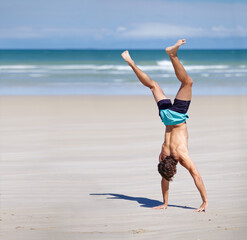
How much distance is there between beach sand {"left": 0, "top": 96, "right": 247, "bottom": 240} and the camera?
17.7 ft

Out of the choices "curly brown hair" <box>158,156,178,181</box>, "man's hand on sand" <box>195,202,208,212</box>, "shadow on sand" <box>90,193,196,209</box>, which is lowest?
"man's hand on sand" <box>195,202,208,212</box>

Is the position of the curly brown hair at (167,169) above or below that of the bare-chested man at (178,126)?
below

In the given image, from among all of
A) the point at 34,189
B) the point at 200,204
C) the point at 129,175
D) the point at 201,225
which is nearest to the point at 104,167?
the point at 129,175

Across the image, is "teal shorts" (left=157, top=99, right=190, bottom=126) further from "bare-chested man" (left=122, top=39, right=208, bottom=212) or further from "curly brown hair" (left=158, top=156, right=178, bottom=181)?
"curly brown hair" (left=158, top=156, right=178, bottom=181)

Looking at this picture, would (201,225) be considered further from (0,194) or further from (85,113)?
(85,113)

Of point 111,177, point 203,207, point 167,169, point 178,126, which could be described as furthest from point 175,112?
point 111,177

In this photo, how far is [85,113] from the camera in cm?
1444

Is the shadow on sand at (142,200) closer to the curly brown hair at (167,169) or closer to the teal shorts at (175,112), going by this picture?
the curly brown hair at (167,169)

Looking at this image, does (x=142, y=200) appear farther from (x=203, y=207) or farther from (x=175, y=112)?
(x=175, y=112)

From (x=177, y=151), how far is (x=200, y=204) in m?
0.81

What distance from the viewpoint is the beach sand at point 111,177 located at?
541cm

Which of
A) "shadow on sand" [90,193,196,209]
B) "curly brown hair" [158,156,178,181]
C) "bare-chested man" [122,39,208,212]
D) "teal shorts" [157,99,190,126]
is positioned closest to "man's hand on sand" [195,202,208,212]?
"bare-chested man" [122,39,208,212]

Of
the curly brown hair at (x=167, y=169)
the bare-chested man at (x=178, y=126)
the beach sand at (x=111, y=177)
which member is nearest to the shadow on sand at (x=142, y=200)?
the beach sand at (x=111, y=177)

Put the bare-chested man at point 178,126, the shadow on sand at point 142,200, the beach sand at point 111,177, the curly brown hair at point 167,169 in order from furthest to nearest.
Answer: the shadow on sand at point 142,200, the bare-chested man at point 178,126, the curly brown hair at point 167,169, the beach sand at point 111,177
